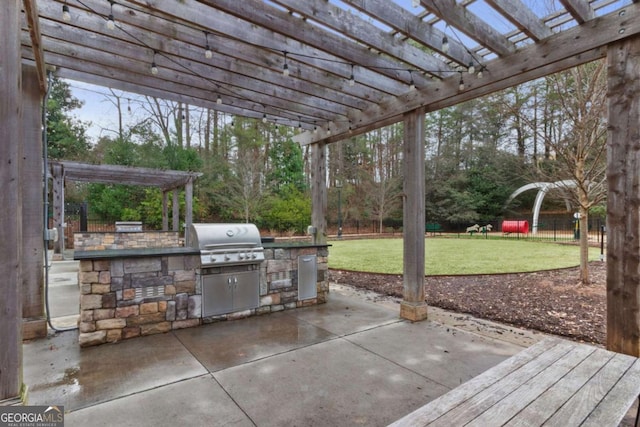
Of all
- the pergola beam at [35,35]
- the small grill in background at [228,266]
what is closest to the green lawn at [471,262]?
the small grill in background at [228,266]

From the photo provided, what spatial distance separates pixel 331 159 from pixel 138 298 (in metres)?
19.5

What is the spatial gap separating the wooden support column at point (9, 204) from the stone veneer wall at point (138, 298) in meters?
1.73

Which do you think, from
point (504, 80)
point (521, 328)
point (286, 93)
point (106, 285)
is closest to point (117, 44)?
point (286, 93)

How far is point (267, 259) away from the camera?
4.19 m

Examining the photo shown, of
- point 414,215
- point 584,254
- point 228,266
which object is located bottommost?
point 584,254

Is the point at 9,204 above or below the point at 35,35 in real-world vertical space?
below

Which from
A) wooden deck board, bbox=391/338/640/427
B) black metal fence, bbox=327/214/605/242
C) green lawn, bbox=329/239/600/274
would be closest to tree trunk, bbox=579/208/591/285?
green lawn, bbox=329/239/600/274

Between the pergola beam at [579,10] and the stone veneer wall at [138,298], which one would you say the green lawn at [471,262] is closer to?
the stone veneer wall at [138,298]

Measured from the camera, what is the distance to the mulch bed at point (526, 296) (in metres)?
3.68

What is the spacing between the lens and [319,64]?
3219 mm

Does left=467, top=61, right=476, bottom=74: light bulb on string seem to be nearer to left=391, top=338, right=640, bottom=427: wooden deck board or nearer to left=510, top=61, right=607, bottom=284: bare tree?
left=391, top=338, right=640, bottom=427: wooden deck board

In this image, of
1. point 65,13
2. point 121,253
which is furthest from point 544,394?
point 65,13

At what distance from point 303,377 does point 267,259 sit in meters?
1.91

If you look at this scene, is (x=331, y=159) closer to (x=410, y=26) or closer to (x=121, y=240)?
(x=121, y=240)
